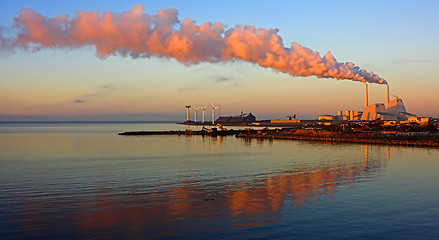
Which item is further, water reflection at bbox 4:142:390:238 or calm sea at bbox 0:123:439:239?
water reflection at bbox 4:142:390:238

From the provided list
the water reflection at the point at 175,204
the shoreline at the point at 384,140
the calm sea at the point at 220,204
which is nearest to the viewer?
the calm sea at the point at 220,204

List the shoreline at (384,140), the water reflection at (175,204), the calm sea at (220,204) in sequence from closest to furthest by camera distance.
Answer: the calm sea at (220,204)
the water reflection at (175,204)
the shoreline at (384,140)

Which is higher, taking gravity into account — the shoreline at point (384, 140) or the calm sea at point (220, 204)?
the shoreline at point (384, 140)

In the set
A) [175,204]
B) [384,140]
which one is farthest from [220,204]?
[384,140]

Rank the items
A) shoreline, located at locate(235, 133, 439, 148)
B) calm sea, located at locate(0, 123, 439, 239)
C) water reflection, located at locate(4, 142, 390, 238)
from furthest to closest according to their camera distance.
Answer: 1. shoreline, located at locate(235, 133, 439, 148)
2. water reflection, located at locate(4, 142, 390, 238)
3. calm sea, located at locate(0, 123, 439, 239)

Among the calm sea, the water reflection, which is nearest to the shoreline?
the calm sea

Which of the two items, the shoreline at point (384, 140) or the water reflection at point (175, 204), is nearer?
the water reflection at point (175, 204)

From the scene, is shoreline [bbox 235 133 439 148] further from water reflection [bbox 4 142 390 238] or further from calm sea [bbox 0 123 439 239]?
water reflection [bbox 4 142 390 238]

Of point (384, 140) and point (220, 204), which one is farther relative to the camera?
point (384, 140)

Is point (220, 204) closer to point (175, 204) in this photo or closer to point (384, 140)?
point (175, 204)

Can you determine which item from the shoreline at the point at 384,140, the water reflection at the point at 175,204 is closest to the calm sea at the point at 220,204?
the water reflection at the point at 175,204

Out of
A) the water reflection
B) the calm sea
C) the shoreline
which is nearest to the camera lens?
the calm sea

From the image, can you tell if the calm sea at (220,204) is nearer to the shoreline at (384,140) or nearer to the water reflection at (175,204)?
the water reflection at (175,204)

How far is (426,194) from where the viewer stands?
20688mm
